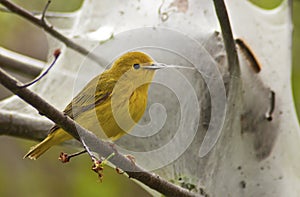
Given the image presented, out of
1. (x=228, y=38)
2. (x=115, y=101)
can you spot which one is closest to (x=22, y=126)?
(x=115, y=101)

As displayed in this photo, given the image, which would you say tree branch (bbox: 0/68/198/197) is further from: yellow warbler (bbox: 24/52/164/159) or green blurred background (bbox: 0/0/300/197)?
green blurred background (bbox: 0/0/300/197)

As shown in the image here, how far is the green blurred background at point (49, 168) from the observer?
4.23 metres

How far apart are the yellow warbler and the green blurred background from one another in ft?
5.44

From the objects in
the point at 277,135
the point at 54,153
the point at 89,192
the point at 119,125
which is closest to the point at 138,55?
the point at 119,125

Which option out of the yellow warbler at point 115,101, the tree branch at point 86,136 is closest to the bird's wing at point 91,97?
the yellow warbler at point 115,101

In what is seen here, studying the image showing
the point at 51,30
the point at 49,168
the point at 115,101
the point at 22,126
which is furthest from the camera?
the point at 49,168

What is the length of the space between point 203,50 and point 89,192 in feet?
5.04

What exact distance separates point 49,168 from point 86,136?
2.91m

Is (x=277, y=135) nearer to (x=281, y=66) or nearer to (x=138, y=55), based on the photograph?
(x=281, y=66)

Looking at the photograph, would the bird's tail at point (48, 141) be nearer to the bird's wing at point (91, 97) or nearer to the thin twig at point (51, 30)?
the bird's wing at point (91, 97)

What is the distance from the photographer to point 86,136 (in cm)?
201

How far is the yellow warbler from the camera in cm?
249

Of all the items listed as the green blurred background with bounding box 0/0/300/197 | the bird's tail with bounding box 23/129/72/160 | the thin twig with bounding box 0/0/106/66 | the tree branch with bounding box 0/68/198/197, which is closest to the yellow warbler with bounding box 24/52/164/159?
the bird's tail with bounding box 23/129/72/160

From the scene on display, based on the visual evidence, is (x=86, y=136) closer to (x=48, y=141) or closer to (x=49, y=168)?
(x=48, y=141)
